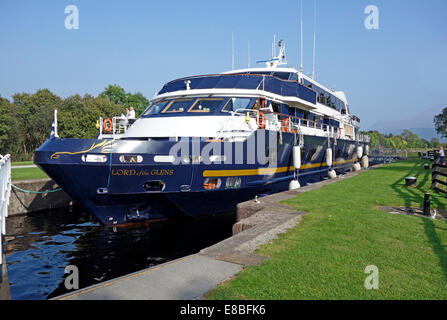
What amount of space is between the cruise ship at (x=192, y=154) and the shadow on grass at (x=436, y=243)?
5.63 meters

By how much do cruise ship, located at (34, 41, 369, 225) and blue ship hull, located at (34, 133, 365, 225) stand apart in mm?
26

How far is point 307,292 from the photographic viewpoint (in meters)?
4.00

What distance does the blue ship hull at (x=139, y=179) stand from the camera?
850 cm

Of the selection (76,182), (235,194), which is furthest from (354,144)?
(76,182)

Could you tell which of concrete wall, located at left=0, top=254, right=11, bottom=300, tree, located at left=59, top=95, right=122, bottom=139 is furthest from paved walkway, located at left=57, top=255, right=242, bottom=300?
tree, located at left=59, top=95, right=122, bottom=139

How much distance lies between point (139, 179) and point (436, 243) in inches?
280

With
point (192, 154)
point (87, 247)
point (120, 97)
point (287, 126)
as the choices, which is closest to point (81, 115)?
point (120, 97)

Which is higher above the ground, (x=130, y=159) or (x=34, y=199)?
(x=130, y=159)

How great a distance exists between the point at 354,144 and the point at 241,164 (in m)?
18.3

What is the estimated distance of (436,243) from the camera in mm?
5840

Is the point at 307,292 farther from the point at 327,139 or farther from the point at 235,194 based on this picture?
the point at 327,139

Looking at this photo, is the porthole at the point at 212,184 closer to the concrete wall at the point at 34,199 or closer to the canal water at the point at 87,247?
the canal water at the point at 87,247

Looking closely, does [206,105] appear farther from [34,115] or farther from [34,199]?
[34,115]

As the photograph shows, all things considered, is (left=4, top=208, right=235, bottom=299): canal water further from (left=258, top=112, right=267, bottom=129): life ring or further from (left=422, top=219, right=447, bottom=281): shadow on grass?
(left=422, top=219, right=447, bottom=281): shadow on grass
